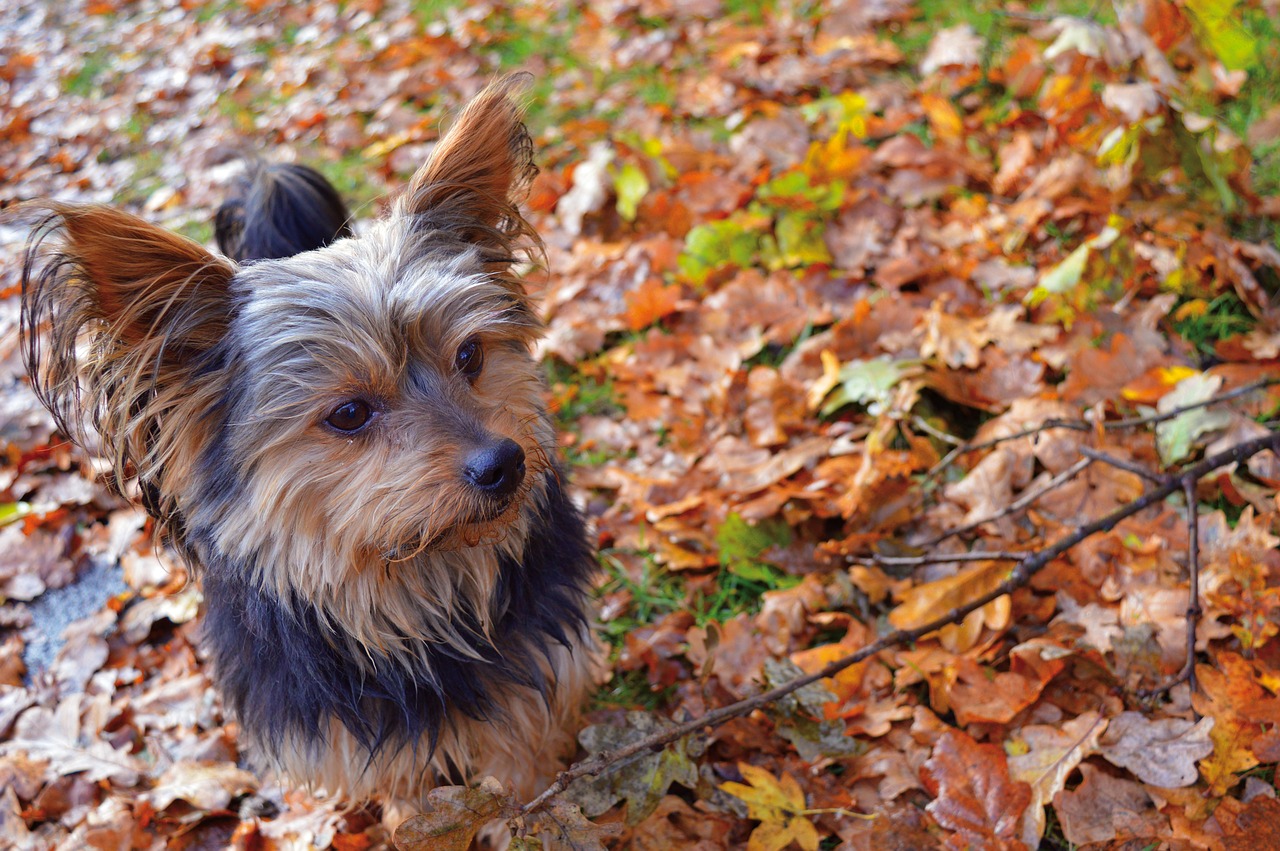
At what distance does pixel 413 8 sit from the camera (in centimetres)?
735

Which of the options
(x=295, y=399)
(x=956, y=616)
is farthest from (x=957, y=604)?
(x=295, y=399)

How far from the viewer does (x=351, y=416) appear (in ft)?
6.83

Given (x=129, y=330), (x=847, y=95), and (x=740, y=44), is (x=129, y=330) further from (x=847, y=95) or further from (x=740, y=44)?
(x=740, y=44)

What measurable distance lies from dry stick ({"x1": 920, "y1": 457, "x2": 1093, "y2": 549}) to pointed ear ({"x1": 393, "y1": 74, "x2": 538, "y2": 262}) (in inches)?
60.7

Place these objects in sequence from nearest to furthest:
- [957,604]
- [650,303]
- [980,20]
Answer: [957,604], [650,303], [980,20]

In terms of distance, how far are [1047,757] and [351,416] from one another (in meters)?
1.84

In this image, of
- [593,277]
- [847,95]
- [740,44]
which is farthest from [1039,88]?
[593,277]

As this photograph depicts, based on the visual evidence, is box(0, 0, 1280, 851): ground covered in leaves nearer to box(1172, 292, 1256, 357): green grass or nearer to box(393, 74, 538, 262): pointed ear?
box(1172, 292, 1256, 357): green grass

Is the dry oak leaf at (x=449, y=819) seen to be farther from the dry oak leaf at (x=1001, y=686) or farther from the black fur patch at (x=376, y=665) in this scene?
the dry oak leaf at (x=1001, y=686)

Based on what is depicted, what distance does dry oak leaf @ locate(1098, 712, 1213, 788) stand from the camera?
212 centimetres

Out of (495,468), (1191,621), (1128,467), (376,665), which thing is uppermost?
(495,468)

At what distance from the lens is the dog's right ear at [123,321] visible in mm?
1774

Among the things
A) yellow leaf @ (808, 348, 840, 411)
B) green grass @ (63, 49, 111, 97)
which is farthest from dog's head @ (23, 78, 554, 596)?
green grass @ (63, 49, 111, 97)

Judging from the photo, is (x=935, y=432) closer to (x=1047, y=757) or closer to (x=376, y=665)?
(x=1047, y=757)
